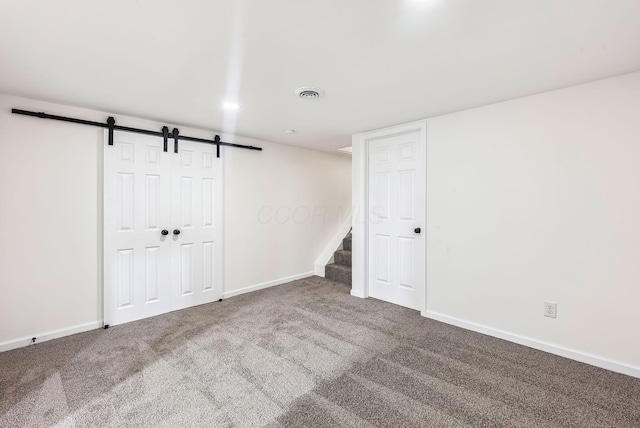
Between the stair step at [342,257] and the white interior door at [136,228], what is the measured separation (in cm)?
256

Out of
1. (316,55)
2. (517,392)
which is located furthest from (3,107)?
(517,392)

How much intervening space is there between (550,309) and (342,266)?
9.06 feet

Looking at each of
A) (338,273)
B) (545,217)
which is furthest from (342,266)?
(545,217)

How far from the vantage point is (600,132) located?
2.19 meters

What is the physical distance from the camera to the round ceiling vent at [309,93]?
2332mm

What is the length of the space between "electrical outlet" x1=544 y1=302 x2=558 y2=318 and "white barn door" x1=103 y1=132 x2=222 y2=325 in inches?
137

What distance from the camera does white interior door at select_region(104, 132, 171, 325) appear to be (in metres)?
2.96

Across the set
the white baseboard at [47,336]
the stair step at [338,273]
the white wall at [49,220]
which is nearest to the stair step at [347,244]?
the stair step at [338,273]

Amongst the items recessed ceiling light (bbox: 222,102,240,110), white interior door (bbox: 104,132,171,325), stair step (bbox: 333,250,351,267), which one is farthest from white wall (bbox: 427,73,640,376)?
white interior door (bbox: 104,132,171,325)

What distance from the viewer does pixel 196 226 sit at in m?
3.58

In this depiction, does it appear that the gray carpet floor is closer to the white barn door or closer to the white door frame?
the white barn door

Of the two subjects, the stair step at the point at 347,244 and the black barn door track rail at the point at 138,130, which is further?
the stair step at the point at 347,244

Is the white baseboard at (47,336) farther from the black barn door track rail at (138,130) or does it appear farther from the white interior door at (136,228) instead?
the black barn door track rail at (138,130)

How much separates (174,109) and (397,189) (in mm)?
Answer: 2593
